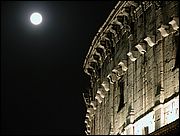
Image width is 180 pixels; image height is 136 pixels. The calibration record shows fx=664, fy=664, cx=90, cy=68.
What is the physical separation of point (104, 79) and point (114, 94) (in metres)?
2.89

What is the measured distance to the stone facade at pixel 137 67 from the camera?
26391mm

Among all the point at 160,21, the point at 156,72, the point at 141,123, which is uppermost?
the point at 160,21

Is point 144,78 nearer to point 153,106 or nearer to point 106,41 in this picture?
point 153,106

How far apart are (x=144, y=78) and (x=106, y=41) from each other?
8086mm

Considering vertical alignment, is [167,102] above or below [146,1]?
below

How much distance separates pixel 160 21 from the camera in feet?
90.6

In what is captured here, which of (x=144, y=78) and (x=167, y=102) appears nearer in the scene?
(x=167, y=102)

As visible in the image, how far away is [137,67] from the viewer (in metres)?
30.8

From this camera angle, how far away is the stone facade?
26391 millimetres

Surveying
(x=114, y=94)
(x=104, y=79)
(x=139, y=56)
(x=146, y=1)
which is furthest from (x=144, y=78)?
(x=104, y=79)

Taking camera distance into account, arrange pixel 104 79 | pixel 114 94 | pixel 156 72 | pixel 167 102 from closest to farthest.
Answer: pixel 167 102 → pixel 156 72 → pixel 114 94 → pixel 104 79

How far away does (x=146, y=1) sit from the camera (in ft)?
97.0

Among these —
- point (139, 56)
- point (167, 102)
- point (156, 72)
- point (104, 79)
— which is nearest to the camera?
point (167, 102)

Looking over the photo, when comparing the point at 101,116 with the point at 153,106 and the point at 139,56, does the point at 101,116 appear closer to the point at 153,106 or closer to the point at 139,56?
the point at 139,56
